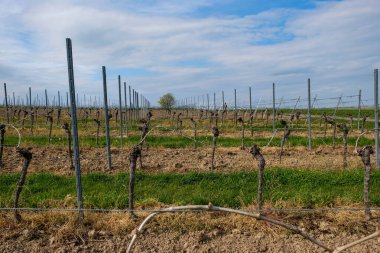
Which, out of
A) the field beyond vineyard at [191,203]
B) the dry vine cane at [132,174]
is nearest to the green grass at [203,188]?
the field beyond vineyard at [191,203]

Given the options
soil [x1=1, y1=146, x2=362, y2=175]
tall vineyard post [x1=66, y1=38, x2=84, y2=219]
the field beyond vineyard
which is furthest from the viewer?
soil [x1=1, y1=146, x2=362, y2=175]

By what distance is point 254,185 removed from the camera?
685cm

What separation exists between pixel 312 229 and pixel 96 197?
3250mm

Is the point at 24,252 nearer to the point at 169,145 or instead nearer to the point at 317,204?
the point at 317,204

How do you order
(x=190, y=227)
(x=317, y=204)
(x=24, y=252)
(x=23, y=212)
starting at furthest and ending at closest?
(x=317, y=204) → (x=23, y=212) → (x=190, y=227) → (x=24, y=252)

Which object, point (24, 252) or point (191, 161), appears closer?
point (24, 252)

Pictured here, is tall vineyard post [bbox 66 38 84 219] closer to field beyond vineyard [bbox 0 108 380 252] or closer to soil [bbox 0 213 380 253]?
soil [bbox 0 213 380 253]

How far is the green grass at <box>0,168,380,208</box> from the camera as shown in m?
5.71

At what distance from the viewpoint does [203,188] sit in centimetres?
675

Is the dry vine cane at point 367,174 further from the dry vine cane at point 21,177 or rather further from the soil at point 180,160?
the dry vine cane at point 21,177

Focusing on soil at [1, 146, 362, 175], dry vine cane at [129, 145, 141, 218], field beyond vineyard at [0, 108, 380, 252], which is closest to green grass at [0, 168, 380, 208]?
field beyond vineyard at [0, 108, 380, 252]

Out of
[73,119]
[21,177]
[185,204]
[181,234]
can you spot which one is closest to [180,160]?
[185,204]

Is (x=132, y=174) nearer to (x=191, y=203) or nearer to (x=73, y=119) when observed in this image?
(x=73, y=119)

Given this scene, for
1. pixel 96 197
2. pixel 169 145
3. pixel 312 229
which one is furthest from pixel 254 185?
pixel 169 145
